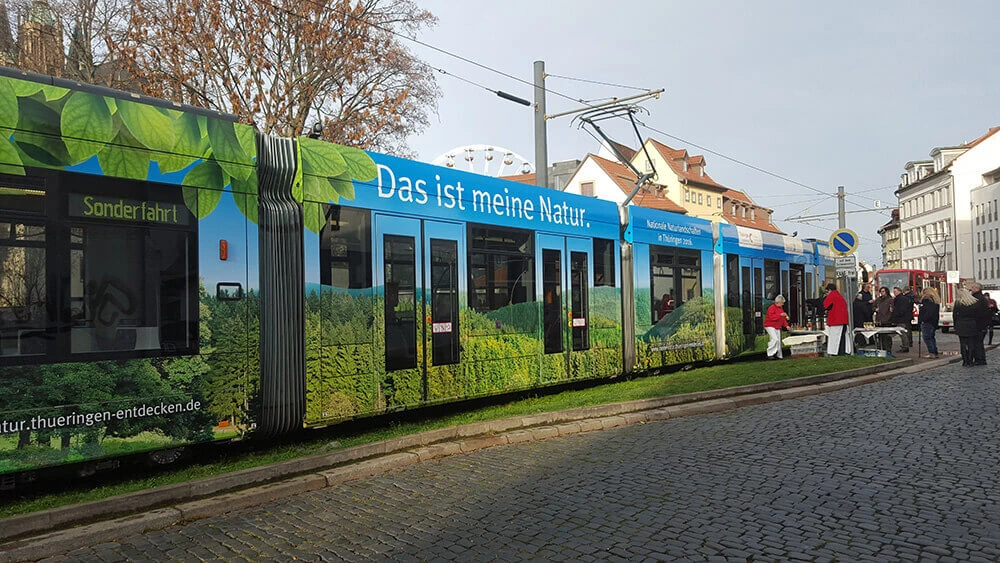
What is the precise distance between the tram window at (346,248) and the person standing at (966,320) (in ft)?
48.3

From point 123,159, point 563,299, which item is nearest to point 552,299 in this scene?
point 563,299

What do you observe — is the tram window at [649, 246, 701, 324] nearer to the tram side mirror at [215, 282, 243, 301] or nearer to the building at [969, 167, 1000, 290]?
the tram side mirror at [215, 282, 243, 301]

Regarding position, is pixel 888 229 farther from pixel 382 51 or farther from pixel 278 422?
pixel 278 422

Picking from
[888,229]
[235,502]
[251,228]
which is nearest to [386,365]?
[251,228]

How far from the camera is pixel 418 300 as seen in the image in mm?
9312

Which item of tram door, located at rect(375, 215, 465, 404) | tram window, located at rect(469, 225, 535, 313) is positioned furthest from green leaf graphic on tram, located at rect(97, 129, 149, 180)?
tram window, located at rect(469, 225, 535, 313)

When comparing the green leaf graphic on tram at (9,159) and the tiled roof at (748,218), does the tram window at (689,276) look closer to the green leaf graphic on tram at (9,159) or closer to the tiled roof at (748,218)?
the green leaf graphic on tram at (9,159)

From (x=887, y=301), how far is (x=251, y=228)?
1947 cm

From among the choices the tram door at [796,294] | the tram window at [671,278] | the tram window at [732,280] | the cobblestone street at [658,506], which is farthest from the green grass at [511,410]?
the tram door at [796,294]

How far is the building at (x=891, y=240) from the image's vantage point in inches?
4454

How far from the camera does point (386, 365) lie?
880 cm

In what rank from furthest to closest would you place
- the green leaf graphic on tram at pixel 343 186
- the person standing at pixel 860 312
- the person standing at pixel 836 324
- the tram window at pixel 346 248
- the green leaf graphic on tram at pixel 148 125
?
the person standing at pixel 860 312 → the person standing at pixel 836 324 → the green leaf graphic on tram at pixel 343 186 → the tram window at pixel 346 248 → the green leaf graphic on tram at pixel 148 125

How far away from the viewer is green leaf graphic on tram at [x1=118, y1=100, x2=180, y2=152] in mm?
6699

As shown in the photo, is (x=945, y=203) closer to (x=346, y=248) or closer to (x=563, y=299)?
(x=563, y=299)
